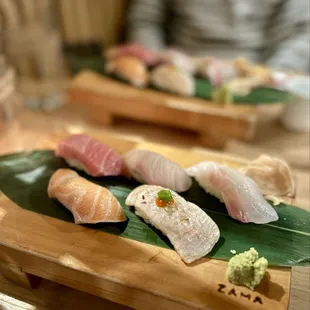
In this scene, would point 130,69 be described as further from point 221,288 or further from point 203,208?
point 221,288

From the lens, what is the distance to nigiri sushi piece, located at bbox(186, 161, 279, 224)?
3.75ft

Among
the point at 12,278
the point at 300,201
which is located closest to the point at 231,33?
the point at 300,201

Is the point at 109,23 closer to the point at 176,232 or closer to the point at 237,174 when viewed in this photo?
the point at 237,174

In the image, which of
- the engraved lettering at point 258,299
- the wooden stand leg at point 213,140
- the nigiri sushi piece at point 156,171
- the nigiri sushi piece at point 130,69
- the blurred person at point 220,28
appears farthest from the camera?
the blurred person at point 220,28

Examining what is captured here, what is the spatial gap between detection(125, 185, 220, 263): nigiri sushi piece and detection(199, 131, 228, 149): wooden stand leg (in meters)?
0.76

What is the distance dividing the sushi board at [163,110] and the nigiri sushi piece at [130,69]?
0.05 metres

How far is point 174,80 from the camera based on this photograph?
6.26 ft

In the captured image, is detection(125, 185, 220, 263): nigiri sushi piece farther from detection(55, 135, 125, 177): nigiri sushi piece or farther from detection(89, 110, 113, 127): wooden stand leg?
detection(89, 110, 113, 127): wooden stand leg

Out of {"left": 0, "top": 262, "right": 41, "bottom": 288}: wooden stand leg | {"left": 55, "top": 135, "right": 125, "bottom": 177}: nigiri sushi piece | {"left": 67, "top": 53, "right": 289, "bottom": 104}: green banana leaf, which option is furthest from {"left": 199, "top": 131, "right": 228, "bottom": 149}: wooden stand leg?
{"left": 0, "top": 262, "right": 41, "bottom": 288}: wooden stand leg

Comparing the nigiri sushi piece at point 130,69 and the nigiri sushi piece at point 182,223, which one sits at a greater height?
the nigiri sushi piece at point 130,69

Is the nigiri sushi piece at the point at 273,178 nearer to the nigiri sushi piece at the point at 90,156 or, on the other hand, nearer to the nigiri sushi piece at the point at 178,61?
the nigiri sushi piece at the point at 90,156

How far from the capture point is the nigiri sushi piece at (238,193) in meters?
1.14

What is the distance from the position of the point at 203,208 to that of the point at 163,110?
2.48 feet

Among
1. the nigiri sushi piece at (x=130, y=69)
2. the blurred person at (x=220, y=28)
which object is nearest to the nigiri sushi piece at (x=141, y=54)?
the nigiri sushi piece at (x=130, y=69)
